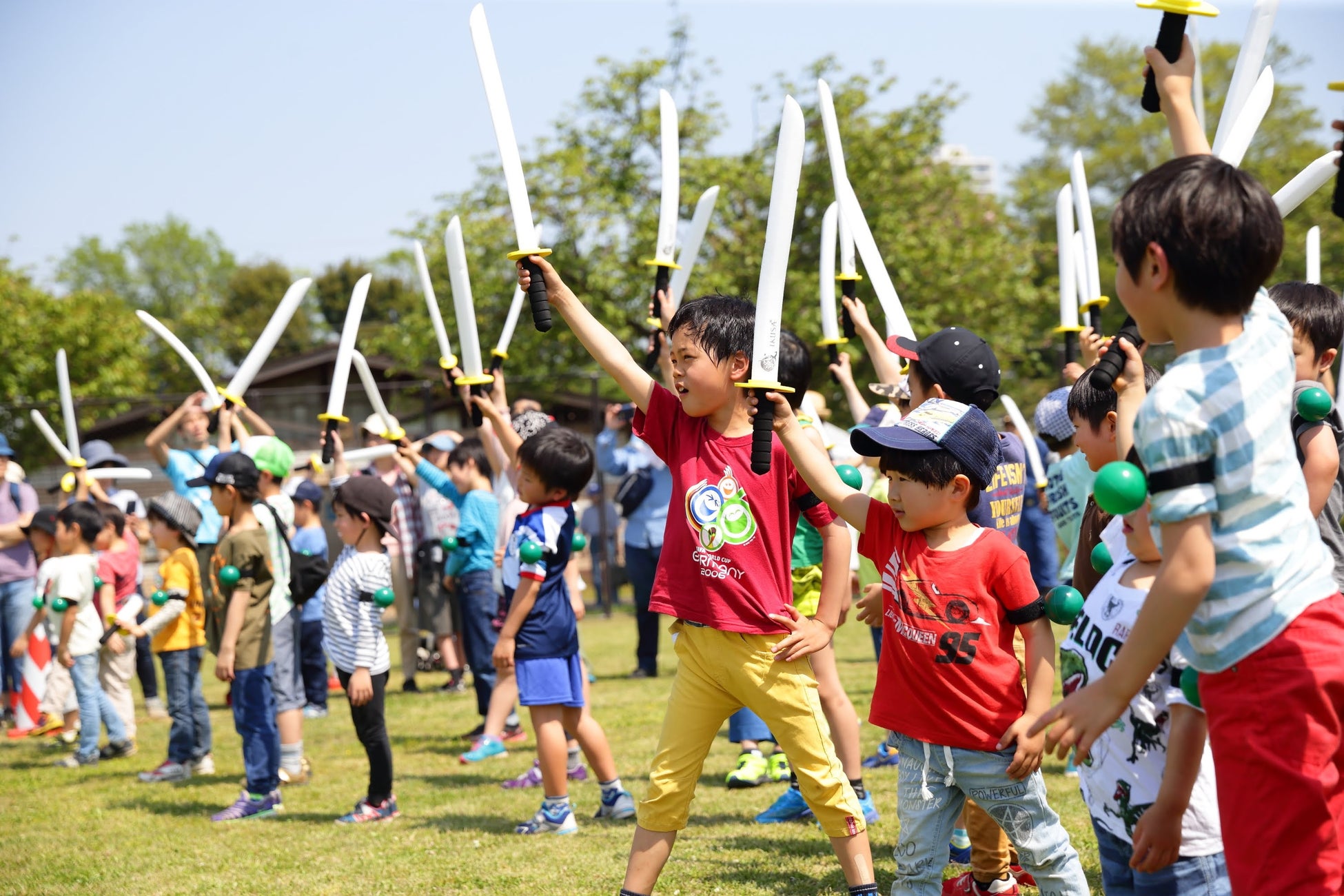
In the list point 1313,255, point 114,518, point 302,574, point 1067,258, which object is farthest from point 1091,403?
point 114,518

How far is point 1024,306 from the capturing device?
22.8 m

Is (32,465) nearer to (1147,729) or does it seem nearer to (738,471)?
(738,471)

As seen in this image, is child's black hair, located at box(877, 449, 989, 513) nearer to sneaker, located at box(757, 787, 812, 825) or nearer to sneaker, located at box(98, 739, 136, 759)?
sneaker, located at box(757, 787, 812, 825)

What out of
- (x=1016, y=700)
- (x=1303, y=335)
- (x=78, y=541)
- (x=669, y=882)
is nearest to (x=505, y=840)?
(x=669, y=882)

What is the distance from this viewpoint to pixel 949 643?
9.89ft

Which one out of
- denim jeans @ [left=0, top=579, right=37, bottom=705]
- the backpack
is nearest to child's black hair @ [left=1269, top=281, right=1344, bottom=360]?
the backpack

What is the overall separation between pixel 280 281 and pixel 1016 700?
6697 cm

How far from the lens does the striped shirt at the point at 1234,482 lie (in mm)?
1977

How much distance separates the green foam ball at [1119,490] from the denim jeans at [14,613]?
9.03m

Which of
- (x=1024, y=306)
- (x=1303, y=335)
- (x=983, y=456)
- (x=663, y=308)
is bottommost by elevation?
(x=983, y=456)

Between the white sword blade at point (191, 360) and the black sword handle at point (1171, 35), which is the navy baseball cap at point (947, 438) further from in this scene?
the white sword blade at point (191, 360)

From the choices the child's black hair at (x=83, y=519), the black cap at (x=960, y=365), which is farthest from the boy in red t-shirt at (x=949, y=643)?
the child's black hair at (x=83, y=519)

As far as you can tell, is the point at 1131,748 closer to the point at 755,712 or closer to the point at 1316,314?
the point at 755,712

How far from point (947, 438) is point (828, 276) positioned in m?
2.31
